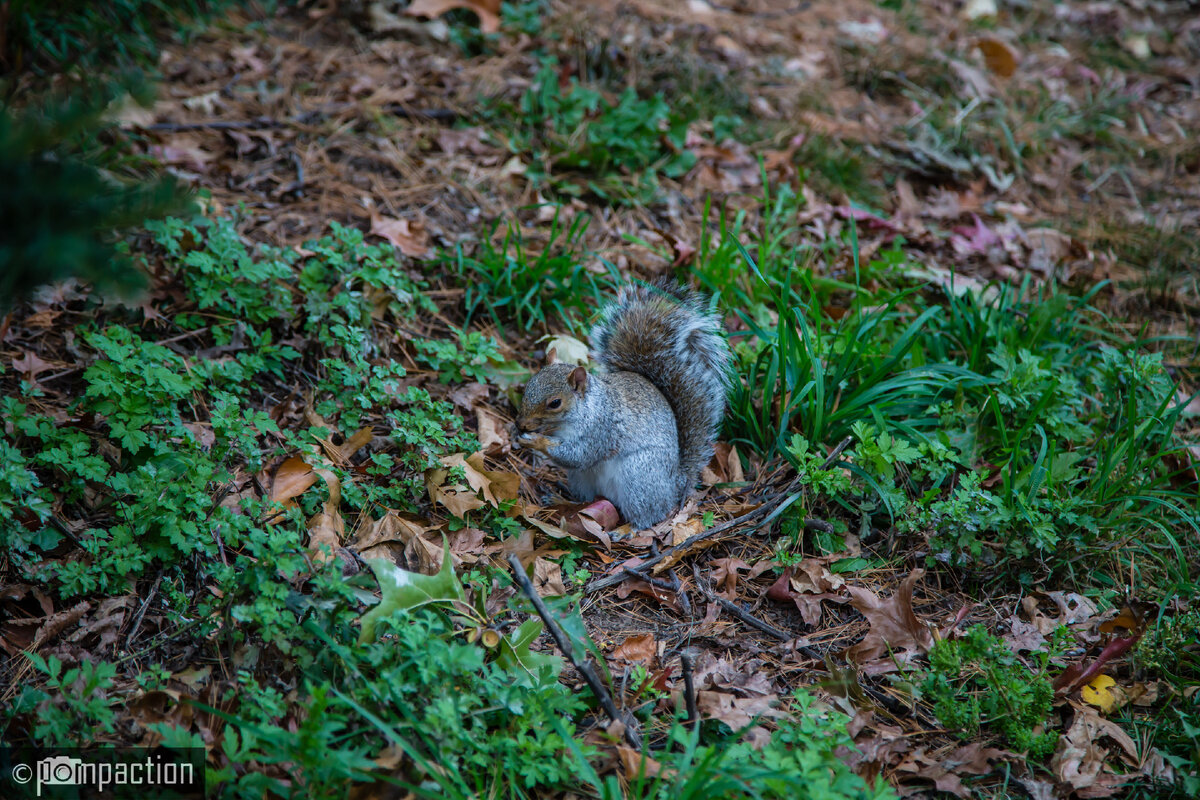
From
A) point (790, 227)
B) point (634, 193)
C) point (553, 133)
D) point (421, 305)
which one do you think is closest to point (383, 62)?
point (553, 133)

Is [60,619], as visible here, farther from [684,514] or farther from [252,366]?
[684,514]

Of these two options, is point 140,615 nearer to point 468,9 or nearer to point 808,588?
point 808,588

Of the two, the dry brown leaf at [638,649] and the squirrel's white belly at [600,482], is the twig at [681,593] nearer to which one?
the dry brown leaf at [638,649]

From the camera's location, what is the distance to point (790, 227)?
409 cm

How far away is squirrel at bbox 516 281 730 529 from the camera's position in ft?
9.59

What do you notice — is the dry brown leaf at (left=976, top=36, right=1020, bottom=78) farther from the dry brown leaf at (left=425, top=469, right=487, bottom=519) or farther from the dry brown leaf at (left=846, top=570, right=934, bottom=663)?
the dry brown leaf at (left=425, top=469, right=487, bottom=519)

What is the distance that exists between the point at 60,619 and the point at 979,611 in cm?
273

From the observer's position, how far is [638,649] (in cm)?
238

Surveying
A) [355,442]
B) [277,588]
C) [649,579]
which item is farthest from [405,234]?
[277,588]

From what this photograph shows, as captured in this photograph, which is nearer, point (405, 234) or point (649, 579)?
point (649, 579)

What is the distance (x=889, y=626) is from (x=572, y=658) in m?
1.08

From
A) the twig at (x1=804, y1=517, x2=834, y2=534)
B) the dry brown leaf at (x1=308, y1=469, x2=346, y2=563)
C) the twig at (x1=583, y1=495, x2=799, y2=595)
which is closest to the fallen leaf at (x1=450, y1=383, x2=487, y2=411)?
the dry brown leaf at (x1=308, y1=469, x2=346, y2=563)

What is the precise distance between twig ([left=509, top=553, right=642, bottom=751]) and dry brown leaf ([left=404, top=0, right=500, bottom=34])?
405cm

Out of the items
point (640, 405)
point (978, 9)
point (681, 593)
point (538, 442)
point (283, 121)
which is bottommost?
point (681, 593)
